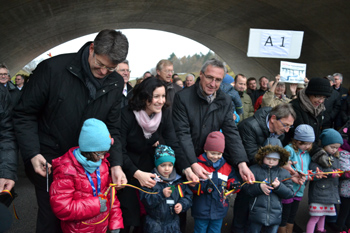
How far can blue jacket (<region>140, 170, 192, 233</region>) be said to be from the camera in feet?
10.4

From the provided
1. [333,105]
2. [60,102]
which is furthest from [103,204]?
[333,105]

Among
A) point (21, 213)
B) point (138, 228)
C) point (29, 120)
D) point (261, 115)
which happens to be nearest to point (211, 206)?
point (138, 228)

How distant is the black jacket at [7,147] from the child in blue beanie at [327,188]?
3.79m

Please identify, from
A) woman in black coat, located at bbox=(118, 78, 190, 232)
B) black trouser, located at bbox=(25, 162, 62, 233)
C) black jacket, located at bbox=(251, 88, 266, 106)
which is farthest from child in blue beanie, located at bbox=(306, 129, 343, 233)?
black jacket, located at bbox=(251, 88, 266, 106)

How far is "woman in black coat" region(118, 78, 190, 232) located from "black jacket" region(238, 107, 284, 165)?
1.09 m

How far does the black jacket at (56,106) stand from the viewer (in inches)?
99.1

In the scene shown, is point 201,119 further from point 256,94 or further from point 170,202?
point 256,94

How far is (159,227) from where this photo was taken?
3.22 m

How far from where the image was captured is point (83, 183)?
265cm

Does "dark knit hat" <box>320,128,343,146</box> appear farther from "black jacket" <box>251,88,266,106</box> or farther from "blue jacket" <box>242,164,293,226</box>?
"black jacket" <box>251,88,266,106</box>

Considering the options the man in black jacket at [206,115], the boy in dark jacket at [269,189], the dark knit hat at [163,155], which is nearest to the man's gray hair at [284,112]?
the boy in dark jacket at [269,189]

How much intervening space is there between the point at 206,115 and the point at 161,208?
3.96 feet

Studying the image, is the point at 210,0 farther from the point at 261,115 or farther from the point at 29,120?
the point at 29,120

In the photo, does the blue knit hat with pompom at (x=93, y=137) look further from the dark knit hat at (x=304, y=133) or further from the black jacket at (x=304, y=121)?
the black jacket at (x=304, y=121)
